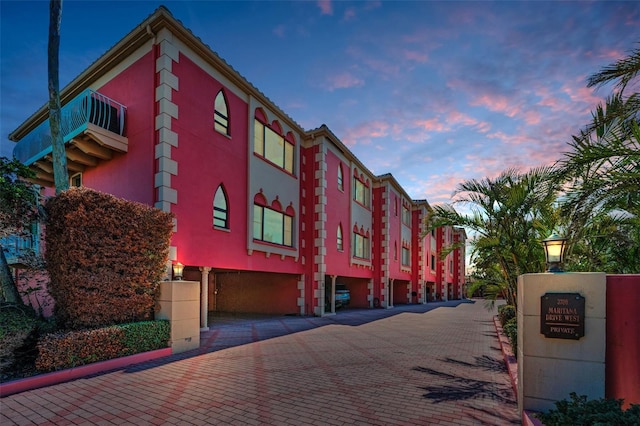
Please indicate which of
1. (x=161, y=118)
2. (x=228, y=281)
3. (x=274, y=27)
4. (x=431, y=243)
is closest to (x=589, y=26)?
(x=274, y=27)

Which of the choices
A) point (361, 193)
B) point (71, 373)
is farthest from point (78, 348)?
point (361, 193)

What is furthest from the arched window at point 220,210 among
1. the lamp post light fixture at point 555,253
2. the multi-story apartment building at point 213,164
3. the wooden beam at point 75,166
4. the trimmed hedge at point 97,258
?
the lamp post light fixture at point 555,253

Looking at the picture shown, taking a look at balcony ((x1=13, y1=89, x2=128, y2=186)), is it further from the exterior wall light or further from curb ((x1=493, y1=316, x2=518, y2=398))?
curb ((x1=493, y1=316, x2=518, y2=398))

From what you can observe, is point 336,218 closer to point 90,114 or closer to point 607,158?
point 90,114

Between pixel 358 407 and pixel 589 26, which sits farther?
pixel 589 26

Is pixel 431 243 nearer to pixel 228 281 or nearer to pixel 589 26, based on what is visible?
pixel 228 281

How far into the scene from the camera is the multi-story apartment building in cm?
1140

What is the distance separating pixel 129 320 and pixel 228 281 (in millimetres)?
12848

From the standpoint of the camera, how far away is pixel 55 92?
32.2 feet

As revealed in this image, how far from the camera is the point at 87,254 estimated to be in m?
7.71

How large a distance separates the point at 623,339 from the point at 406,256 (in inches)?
1151

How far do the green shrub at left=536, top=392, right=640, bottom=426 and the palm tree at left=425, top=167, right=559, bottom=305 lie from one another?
5.01m

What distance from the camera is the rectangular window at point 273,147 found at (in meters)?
15.6

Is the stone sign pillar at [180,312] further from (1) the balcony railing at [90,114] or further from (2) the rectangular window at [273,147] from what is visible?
(2) the rectangular window at [273,147]
